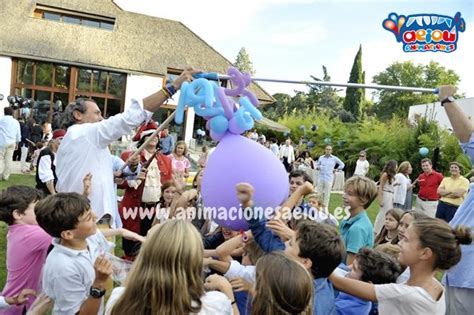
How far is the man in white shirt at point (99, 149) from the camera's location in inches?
A: 109

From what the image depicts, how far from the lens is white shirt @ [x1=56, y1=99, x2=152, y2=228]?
2775mm

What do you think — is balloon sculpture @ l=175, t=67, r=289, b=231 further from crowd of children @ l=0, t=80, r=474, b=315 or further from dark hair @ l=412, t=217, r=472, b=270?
dark hair @ l=412, t=217, r=472, b=270

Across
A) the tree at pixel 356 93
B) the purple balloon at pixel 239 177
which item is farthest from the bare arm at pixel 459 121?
the tree at pixel 356 93

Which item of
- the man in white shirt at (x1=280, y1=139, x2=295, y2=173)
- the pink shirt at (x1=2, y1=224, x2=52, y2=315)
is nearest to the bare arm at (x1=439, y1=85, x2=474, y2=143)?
the pink shirt at (x1=2, y1=224, x2=52, y2=315)

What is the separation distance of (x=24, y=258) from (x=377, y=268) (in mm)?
1965

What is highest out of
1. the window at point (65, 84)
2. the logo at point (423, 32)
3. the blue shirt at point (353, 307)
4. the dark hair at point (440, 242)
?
the logo at point (423, 32)

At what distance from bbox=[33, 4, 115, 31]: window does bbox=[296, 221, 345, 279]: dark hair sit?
2188 centimetres

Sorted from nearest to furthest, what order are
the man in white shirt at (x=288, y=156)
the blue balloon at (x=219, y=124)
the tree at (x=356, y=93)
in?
the blue balloon at (x=219, y=124) < the man in white shirt at (x=288, y=156) < the tree at (x=356, y=93)

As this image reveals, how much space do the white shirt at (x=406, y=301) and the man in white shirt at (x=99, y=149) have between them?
5.72 ft

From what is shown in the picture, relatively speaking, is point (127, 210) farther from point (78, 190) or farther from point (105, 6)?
point (105, 6)

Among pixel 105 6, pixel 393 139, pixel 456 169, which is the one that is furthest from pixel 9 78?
pixel 456 169

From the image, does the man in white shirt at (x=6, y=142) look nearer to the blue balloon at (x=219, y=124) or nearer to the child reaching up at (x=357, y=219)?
the blue balloon at (x=219, y=124)

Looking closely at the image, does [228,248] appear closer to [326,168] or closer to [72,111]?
[72,111]

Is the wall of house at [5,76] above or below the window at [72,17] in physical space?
below
